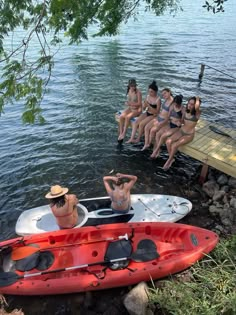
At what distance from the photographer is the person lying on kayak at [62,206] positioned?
6.50 metres

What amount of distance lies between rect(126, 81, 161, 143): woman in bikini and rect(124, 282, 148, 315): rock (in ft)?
18.7

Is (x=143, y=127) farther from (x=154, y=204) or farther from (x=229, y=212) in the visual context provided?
(x=229, y=212)

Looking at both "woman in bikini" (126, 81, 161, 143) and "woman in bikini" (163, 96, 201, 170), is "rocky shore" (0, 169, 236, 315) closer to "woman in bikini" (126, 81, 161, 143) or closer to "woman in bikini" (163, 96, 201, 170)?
"woman in bikini" (163, 96, 201, 170)

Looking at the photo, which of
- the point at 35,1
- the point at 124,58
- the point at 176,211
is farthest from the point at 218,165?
the point at 124,58

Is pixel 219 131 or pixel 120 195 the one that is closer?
pixel 120 195

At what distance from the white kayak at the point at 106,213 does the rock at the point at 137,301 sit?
82.2 inches

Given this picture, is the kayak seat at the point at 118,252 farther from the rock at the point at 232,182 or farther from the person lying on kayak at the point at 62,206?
the rock at the point at 232,182

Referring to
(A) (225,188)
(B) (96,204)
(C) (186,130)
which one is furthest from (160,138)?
(B) (96,204)

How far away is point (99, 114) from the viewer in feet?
42.6

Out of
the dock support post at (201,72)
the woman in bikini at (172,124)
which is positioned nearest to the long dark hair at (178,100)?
the woman in bikini at (172,124)

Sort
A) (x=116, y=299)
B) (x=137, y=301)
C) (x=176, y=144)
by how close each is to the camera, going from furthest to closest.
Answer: (x=176, y=144) < (x=116, y=299) < (x=137, y=301)

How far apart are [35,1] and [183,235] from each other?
559cm

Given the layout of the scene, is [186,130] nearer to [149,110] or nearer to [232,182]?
[149,110]

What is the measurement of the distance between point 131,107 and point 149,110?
0.73 metres
